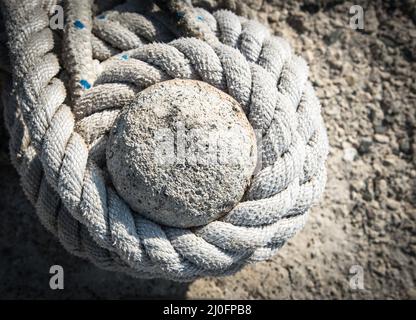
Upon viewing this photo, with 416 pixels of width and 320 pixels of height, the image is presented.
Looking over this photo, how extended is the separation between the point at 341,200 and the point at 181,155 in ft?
2.23

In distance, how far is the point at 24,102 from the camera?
99 cm

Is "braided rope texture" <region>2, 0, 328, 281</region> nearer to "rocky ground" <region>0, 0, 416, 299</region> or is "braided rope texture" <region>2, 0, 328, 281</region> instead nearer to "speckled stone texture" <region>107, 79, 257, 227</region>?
"speckled stone texture" <region>107, 79, 257, 227</region>

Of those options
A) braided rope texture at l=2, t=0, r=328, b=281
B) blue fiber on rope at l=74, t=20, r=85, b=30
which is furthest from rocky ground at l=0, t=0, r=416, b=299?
blue fiber on rope at l=74, t=20, r=85, b=30

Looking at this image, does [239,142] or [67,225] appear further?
[67,225]

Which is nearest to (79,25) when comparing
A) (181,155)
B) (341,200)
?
(181,155)

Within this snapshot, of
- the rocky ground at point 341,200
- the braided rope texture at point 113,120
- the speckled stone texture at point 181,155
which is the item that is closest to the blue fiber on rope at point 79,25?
the braided rope texture at point 113,120

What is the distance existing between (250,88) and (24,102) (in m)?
0.43

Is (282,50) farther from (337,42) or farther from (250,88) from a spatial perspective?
(337,42)

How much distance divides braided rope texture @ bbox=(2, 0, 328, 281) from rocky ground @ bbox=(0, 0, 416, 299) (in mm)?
380

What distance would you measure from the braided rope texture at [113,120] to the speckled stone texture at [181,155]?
0.04 m

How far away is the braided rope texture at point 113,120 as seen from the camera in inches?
36.3

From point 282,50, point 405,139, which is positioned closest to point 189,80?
point 282,50
